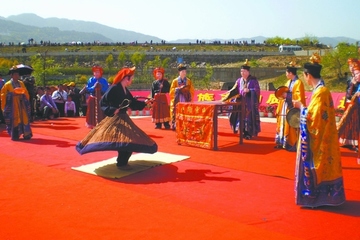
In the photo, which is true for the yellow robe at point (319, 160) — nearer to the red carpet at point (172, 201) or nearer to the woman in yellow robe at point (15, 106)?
the red carpet at point (172, 201)

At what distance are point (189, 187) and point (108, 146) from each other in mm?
1219

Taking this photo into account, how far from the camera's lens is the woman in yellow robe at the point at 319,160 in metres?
3.95

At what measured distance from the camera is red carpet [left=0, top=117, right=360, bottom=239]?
11.1 ft

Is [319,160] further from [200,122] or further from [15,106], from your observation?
[15,106]

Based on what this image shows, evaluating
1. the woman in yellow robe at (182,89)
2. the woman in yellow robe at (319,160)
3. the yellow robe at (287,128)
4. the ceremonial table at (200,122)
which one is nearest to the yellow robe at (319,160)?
the woman in yellow robe at (319,160)

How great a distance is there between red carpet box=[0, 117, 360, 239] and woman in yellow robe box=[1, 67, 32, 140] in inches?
59.1

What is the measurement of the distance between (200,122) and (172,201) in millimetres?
3230

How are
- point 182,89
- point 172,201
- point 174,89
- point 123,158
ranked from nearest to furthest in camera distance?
point 172,201, point 123,158, point 182,89, point 174,89

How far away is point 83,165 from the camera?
583cm

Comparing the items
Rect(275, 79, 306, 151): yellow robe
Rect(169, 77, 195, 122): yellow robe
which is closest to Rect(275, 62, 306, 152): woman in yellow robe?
Rect(275, 79, 306, 151): yellow robe

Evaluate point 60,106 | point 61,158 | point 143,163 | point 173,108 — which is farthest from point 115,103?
point 60,106

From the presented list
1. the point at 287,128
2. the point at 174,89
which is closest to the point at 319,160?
the point at 287,128

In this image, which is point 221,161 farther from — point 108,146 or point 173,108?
point 173,108

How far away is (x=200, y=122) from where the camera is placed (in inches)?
286
